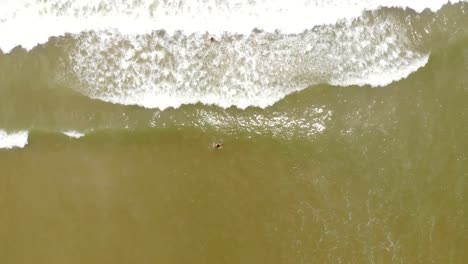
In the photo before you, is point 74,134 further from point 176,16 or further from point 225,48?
point 225,48

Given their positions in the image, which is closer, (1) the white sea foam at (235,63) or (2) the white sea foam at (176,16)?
(1) the white sea foam at (235,63)

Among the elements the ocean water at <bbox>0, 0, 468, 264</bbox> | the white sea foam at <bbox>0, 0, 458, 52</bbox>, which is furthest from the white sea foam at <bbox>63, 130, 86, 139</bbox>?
the white sea foam at <bbox>0, 0, 458, 52</bbox>

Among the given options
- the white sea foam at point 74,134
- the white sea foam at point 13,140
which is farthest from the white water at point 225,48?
the white sea foam at point 13,140

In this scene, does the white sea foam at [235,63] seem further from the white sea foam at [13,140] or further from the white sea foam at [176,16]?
the white sea foam at [13,140]

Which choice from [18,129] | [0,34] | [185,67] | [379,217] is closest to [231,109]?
[185,67]

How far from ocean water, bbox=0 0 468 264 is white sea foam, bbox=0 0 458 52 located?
51mm

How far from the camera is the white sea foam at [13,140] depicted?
1011 cm

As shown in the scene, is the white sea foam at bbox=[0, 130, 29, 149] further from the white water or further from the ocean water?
the white water

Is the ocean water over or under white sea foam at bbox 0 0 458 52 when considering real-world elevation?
under

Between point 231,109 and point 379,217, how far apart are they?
384 centimetres

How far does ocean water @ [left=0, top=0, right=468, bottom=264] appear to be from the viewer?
32.2 feet

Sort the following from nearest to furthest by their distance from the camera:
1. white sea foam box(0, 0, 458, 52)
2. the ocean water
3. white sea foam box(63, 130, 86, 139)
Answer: the ocean water → white sea foam box(63, 130, 86, 139) → white sea foam box(0, 0, 458, 52)

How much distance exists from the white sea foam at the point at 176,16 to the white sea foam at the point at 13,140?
190 cm

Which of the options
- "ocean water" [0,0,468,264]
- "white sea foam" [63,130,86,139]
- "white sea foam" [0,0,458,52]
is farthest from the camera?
"white sea foam" [0,0,458,52]
